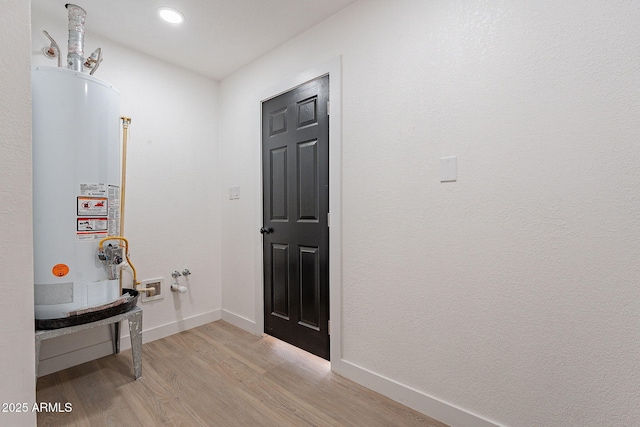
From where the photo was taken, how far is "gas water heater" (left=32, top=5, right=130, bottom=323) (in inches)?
56.8

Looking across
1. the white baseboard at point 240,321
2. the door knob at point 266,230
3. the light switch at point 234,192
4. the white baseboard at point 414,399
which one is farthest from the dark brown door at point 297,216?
the light switch at point 234,192

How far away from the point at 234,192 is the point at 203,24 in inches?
51.5

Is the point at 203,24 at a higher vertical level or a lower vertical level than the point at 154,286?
higher

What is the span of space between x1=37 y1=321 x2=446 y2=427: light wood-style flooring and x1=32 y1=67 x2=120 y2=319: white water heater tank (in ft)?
1.87

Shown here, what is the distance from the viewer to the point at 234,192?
270 cm

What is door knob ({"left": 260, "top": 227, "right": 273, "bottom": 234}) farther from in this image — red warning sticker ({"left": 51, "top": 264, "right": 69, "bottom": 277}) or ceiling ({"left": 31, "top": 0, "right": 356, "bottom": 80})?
ceiling ({"left": 31, "top": 0, "right": 356, "bottom": 80})

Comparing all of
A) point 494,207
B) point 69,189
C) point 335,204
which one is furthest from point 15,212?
point 494,207

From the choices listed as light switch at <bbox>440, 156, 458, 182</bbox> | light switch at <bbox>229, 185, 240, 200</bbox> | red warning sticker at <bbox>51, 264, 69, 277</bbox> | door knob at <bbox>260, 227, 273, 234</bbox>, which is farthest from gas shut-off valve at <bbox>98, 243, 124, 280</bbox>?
light switch at <bbox>440, 156, 458, 182</bbox>

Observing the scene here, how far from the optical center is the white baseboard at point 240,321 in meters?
2.50

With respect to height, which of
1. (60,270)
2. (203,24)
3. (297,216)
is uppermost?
(203,24)

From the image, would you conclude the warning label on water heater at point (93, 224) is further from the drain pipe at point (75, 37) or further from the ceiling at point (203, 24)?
the ceiling at point (203, 24)

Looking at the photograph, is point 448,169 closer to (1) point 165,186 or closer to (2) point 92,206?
(2) point 92,206

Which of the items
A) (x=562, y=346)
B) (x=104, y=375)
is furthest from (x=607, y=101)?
(x=104, y=375)

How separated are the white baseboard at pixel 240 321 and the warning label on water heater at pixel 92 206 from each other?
1.44m
